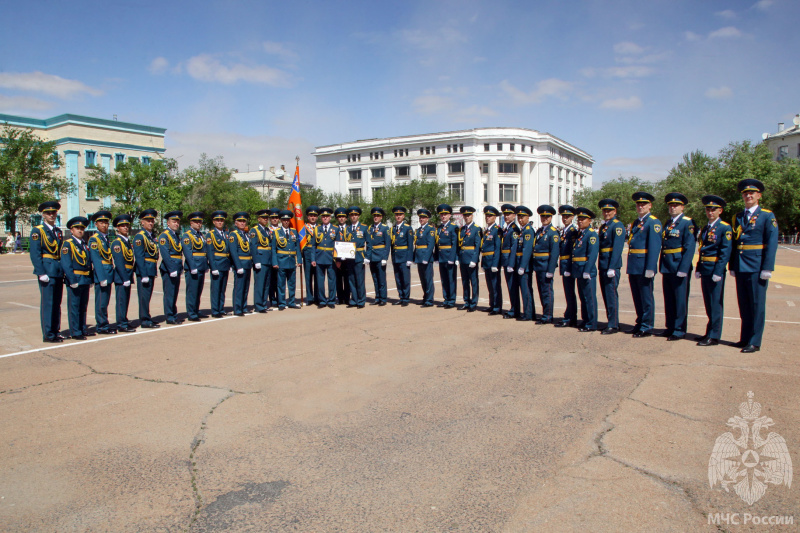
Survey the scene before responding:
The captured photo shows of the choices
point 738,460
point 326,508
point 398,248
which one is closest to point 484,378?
point 738,460

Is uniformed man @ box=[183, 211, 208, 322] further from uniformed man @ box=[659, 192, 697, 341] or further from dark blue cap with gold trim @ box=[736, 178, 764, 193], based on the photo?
dark blue cap with gold trim @ box=[736, 178, 764, 193]

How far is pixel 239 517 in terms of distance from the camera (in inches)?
133

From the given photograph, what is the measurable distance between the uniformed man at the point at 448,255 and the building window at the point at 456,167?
239 feet

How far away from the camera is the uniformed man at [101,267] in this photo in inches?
350

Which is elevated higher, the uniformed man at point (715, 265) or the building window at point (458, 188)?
the building window at point (458, 188)

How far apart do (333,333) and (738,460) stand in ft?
19.9

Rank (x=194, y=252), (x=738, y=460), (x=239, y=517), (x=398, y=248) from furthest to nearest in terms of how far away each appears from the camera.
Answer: (x=398, y=248)
(x=194, y=252)
(x=738, y=460)
(x=239, y=517)

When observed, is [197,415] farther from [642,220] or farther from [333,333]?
[642,220]

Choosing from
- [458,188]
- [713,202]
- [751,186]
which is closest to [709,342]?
[713,202]

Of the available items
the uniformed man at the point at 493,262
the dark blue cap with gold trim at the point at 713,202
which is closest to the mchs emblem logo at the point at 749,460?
the dark blue cap with gold trim at the point at 713,202

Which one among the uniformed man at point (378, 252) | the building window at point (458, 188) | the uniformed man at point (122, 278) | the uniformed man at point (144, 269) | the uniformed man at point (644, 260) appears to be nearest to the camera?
the uniformed man at point (644, 260)

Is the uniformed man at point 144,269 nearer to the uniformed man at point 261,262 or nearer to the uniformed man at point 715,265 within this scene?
the uniformed man at point 261,262

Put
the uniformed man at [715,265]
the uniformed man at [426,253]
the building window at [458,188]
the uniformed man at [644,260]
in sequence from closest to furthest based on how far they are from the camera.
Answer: the uniformed man at [715,265] → the uniformed man at [644,260] → the uniformed man at [426,253] → the building window at [458,188]

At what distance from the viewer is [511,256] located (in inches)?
403
